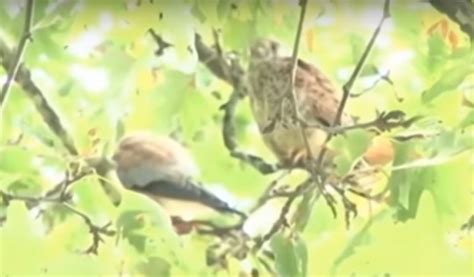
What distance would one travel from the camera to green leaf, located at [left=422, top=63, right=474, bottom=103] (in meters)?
1.01

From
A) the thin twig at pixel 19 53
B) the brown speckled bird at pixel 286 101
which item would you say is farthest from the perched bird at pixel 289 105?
the thin twig at pixel 19 53

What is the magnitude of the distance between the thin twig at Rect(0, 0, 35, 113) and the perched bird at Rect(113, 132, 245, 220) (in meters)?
0.17

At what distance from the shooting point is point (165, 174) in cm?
100

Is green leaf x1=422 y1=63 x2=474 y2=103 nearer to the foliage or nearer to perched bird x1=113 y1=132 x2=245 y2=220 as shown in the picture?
the foliage

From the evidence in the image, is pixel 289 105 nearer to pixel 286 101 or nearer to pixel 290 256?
pixel 286 101

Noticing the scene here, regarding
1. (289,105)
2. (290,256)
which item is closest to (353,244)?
(290,256)

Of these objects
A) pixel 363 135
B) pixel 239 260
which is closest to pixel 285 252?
pixel 239 260

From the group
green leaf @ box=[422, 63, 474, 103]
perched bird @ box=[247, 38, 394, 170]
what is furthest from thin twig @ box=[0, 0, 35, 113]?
green leaf @ box=[422, 63, 474, 103]

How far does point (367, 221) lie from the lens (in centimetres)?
100

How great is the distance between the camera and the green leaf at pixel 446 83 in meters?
1.01

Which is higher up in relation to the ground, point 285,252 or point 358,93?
point 358,93

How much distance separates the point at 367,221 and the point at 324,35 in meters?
0.26

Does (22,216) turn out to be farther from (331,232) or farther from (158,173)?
(331,232)

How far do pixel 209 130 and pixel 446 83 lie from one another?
328 millimetres
